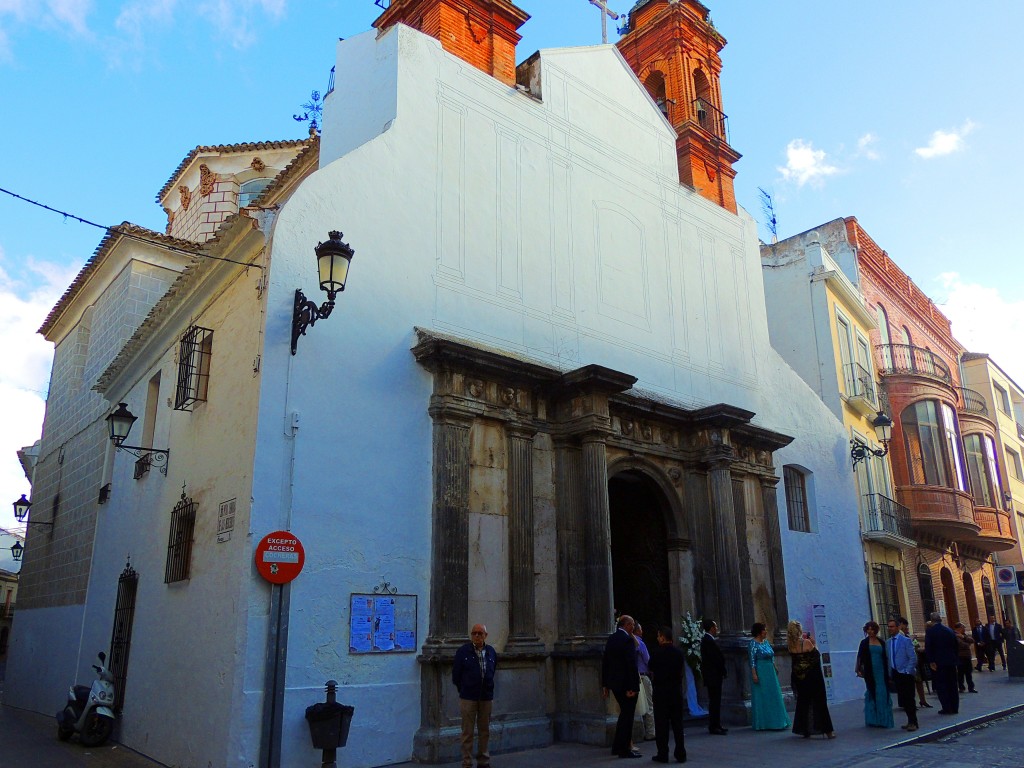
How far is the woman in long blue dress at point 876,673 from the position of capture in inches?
443

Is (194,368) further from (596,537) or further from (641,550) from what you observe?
(641,550)

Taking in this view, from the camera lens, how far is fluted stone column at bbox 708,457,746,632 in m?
12.6

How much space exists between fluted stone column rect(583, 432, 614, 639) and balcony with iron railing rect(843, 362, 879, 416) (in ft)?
39.1

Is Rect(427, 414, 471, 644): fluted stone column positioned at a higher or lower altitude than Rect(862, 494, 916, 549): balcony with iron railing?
lower

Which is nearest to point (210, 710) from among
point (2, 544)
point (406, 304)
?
point (406, 304)

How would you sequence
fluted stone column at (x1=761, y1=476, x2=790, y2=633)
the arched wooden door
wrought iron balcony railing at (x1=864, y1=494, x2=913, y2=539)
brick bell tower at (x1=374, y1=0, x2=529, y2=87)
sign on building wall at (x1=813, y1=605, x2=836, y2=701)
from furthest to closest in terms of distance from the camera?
1. the arched wooden door
2. wrought iron balcony railing at (x1=864, y1=494, x2=913, y2=539)
3. sign on building wall at (x1=813, y1=605, x2=836, y2=701)
4. fluted stone column at (x1=761, y1=476, x2=790, y2=633)
5. brick bell tower at (x1=374, y1=0, x2=529, y2=87)

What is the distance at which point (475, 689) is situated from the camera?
830 cm

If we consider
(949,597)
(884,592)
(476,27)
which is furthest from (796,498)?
(949,597)

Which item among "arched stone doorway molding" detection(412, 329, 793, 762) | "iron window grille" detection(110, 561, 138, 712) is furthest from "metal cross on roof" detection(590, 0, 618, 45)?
"iron window grille" detection(110, 561, 138, 712)

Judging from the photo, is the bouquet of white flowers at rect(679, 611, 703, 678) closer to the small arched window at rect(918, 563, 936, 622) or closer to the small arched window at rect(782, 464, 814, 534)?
the small arched window at rect(782, 464, 814, 534)

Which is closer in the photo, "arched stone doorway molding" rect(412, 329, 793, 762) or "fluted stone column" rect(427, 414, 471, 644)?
"fluted stone column" rect(427, 414, 471, 644)

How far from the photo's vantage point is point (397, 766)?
8766mm

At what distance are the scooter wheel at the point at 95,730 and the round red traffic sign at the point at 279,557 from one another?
464 centimetres

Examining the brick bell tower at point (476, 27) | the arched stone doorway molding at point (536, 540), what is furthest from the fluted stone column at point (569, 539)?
the brick bell tower at point (476, 27)
